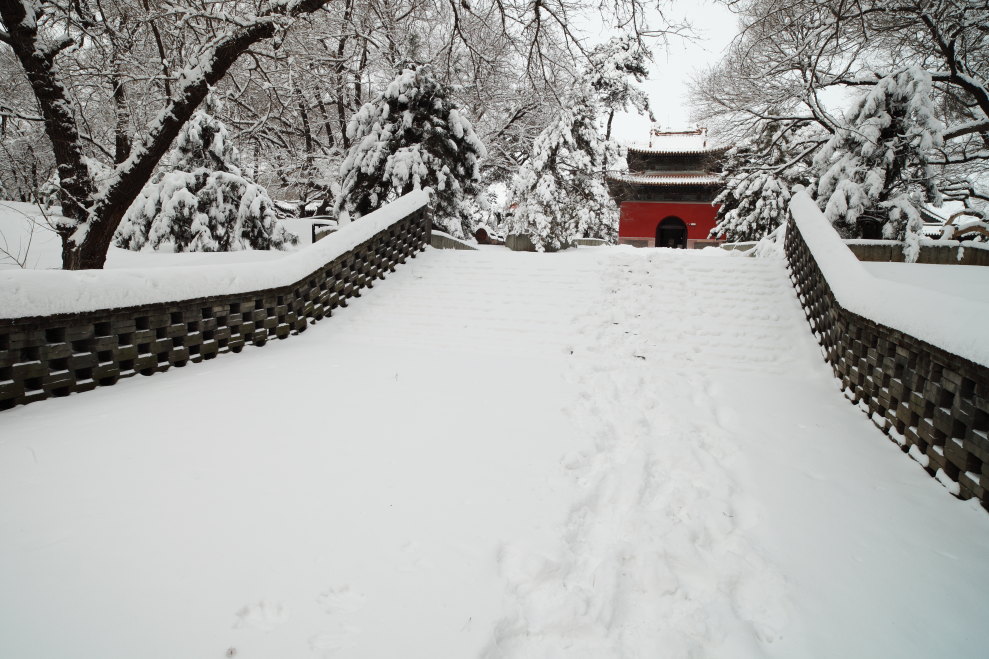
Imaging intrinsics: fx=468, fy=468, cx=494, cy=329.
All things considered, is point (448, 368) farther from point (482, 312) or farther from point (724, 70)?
point (724, 70)

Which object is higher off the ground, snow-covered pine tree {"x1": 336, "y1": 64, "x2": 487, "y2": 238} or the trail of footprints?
snow-covered pine tree {"x1": 336, "y1": 64, "x2": 487, "y2": 238}

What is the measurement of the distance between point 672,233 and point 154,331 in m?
29.5

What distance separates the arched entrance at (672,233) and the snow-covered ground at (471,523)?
26221 mm

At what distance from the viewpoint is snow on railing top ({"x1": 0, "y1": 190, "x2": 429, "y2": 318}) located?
10.5ft

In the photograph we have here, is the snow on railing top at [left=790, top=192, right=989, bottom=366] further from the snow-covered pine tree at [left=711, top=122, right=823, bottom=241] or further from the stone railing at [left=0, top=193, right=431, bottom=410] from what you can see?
the snow-covered pine tree at [left=711, top=122, right=823, bottom=241]

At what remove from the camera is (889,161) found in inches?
357

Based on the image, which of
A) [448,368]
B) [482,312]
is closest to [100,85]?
[482,312]

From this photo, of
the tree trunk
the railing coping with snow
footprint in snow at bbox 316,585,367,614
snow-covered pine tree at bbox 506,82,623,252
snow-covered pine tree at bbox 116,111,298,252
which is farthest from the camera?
snow-covered pine tree at bbox 506,82,623,252

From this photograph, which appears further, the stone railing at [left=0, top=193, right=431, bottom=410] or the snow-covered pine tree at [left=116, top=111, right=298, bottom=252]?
the snow-covered pine tree at [left=116, top=111, right=298, bottom=252]

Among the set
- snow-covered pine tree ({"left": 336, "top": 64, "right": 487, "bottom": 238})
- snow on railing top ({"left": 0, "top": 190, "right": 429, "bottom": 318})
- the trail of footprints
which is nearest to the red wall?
snow-covered pine tree ({"left": 336, "top": 64, "right": 487, "bottom": 238})

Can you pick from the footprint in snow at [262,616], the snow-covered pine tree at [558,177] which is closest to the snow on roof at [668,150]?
the snow-covered pine tree at [558,177]

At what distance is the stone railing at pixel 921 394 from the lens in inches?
98.3

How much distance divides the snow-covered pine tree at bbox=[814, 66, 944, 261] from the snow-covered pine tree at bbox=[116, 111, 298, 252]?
1185 centimetres

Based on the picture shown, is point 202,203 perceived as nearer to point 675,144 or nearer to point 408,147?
point 408,147
